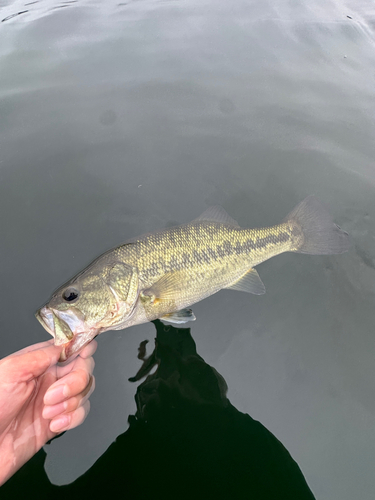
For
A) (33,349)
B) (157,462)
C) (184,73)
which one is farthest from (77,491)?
(184,73)

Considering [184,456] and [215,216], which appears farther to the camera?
[215,216]

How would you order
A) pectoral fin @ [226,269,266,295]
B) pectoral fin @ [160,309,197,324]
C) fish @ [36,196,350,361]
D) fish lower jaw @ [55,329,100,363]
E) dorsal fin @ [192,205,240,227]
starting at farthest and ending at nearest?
1. dorsal fin @ [192,205,240,227]
2. pectoral fin @ [226,269,266,295]
3. pectoral fin @ [160,309,197,324]
4. fish @ [36,196,350,361]
5. fish lower jaw @ [55,329,100,363]

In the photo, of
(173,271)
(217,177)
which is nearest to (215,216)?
(173,271)

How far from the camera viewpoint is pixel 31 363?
7.14 feet

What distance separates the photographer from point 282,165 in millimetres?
4090

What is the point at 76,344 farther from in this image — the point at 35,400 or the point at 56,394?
the point at 35,400

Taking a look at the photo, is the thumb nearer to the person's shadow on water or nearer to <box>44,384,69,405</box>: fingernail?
<box>44,384,69,405</box>: fingernail

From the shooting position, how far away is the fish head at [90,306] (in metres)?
2.24

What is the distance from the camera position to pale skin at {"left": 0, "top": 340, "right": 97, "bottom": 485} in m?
2.09

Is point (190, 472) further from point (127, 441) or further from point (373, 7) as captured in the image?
point (373, 7)

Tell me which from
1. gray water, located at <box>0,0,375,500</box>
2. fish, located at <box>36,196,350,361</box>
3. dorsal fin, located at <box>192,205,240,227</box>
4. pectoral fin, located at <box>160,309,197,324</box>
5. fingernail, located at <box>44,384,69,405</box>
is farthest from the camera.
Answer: dorsal fin, located at <box>192,205,240,227</box>

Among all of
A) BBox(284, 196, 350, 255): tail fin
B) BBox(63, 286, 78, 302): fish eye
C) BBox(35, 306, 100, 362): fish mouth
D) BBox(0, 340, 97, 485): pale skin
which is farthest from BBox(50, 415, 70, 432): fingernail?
BBox(284, 196, 350, 255): tail fin

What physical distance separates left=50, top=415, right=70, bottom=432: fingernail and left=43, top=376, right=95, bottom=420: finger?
4 centimetres

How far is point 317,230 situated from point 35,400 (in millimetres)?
3342
